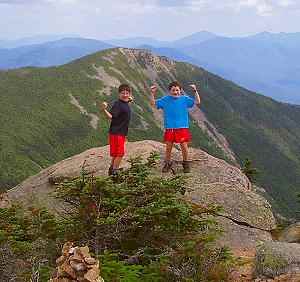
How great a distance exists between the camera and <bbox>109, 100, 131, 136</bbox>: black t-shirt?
14750 millimetres

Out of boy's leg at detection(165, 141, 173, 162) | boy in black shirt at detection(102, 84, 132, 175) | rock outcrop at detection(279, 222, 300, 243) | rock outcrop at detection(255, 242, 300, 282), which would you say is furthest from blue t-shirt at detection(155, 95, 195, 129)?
rock outcrop at detection(255, 242, 300, 282)

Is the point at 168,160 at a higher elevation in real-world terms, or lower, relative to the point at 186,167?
higher

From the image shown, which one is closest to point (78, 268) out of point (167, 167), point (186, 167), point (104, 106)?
point (104, 106)

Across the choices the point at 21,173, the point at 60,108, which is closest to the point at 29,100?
the point at 60,108

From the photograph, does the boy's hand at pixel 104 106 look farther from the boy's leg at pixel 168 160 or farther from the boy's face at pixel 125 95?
the boy's leg at pixel 168 160

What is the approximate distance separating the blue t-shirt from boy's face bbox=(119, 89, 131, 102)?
60.0 inches

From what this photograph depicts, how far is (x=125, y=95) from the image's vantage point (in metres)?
14.5

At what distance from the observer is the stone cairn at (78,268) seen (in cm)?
656

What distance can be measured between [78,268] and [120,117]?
8616 mm

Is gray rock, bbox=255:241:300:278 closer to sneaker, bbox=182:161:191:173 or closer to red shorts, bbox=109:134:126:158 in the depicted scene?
red shorts, bbox=109:134:126:158

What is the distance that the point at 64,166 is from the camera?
19.0m

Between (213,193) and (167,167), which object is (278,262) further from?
(167,167)

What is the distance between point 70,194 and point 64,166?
31.6 feet

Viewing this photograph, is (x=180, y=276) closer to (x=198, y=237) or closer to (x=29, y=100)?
(x=198, y=237)
